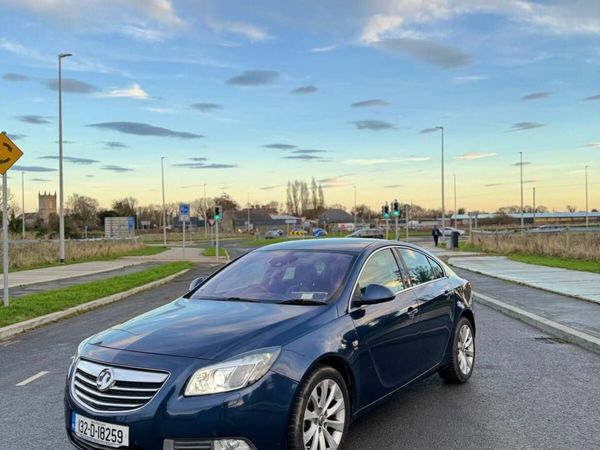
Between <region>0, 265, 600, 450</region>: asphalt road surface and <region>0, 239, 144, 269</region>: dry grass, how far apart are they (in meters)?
18.8

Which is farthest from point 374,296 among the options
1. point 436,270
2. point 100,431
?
point 100,431

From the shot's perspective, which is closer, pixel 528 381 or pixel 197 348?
pixel 197 348

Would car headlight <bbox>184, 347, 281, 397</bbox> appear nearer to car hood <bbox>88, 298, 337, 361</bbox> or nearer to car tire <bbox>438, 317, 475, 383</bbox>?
car hood <bbox>88, 298, 337, 361</bbox>

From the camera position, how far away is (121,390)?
3475 mm

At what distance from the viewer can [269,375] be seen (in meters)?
3.48

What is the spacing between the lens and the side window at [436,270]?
6073 mm

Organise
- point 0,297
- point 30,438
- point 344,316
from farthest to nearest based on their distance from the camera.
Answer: point 0,297
point 30,438
point 344,316

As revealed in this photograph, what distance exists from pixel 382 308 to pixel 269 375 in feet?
5.01

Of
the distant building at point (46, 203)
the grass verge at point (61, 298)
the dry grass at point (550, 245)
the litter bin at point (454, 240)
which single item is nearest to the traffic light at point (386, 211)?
the litter bin at point (454, 240)

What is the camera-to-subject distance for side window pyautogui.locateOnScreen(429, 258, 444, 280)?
Answer: 6073 mm

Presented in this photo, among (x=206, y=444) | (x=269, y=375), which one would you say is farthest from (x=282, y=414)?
(x=206, y=444)

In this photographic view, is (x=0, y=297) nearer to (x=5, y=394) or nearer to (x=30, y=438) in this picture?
(x=5, y=394)

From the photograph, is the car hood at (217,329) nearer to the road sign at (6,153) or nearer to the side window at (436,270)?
the side window at (436,270)

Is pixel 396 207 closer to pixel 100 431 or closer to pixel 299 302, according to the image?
pixel 299 302
